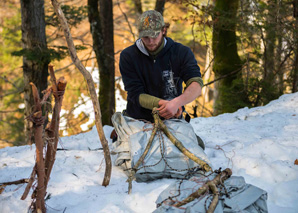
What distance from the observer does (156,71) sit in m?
3.67

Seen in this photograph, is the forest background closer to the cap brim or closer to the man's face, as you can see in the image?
the man's face

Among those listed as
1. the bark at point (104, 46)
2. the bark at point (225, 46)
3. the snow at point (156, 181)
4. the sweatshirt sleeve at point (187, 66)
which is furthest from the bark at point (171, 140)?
the bark at point (104, 46)

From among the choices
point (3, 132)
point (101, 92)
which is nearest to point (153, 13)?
point (101, 92)

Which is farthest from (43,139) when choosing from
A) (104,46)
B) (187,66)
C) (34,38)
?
(104,46)

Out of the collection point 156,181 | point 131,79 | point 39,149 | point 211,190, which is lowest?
point 156,181

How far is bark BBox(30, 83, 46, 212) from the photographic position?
2207mm

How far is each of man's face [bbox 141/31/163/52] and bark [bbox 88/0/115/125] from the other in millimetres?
4545

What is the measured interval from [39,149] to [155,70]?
1.73 m

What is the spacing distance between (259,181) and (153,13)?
2.08m

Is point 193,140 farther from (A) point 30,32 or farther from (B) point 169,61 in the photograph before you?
(A) point 30,32

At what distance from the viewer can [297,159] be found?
3320mm

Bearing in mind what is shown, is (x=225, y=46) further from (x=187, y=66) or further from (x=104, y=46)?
(x=187, y=66)

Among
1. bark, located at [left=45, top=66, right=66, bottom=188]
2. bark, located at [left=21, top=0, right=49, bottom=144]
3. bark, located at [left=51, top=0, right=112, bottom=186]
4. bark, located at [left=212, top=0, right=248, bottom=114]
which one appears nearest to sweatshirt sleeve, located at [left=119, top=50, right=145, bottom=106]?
bark, located at [left=51, top=0, right=112, bottom=186]

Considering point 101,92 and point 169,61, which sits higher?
point 169,61
